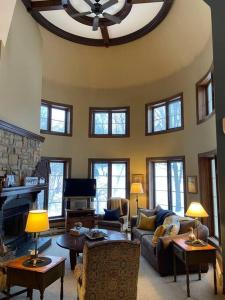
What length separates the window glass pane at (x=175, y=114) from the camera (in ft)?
23.4

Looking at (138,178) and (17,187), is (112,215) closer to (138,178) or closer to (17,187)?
(138,178)

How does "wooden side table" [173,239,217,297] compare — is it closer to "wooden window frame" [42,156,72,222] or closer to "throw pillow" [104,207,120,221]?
"throw pillow" [104,207,120,221]

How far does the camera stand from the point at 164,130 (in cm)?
753

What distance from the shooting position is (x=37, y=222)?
3.15 meters

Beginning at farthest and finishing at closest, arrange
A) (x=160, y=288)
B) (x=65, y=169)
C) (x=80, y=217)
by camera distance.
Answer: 1. (x=65, y=169)
2. (x=80, y=217)
3. (x=160, y=288)

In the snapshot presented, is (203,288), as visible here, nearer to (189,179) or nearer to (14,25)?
(189,179)

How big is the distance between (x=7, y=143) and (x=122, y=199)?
408 cm

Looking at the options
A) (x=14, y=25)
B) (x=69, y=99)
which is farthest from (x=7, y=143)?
(x=69, y=99)

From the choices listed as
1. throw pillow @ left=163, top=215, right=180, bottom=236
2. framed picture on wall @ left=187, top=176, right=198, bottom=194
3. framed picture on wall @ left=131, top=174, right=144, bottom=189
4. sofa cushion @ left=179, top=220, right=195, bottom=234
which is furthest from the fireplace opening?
framed picture on wall @ left=187, top=176, right=198, bottom=194

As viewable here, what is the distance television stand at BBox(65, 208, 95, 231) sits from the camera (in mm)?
7062

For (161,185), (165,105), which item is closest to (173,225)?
(161,185)

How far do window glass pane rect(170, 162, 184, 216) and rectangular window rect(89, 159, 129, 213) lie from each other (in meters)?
1.61

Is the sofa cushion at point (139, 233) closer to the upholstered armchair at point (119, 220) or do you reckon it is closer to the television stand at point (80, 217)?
the upholstered armchair at point (119, 220)

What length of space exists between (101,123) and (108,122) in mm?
253
